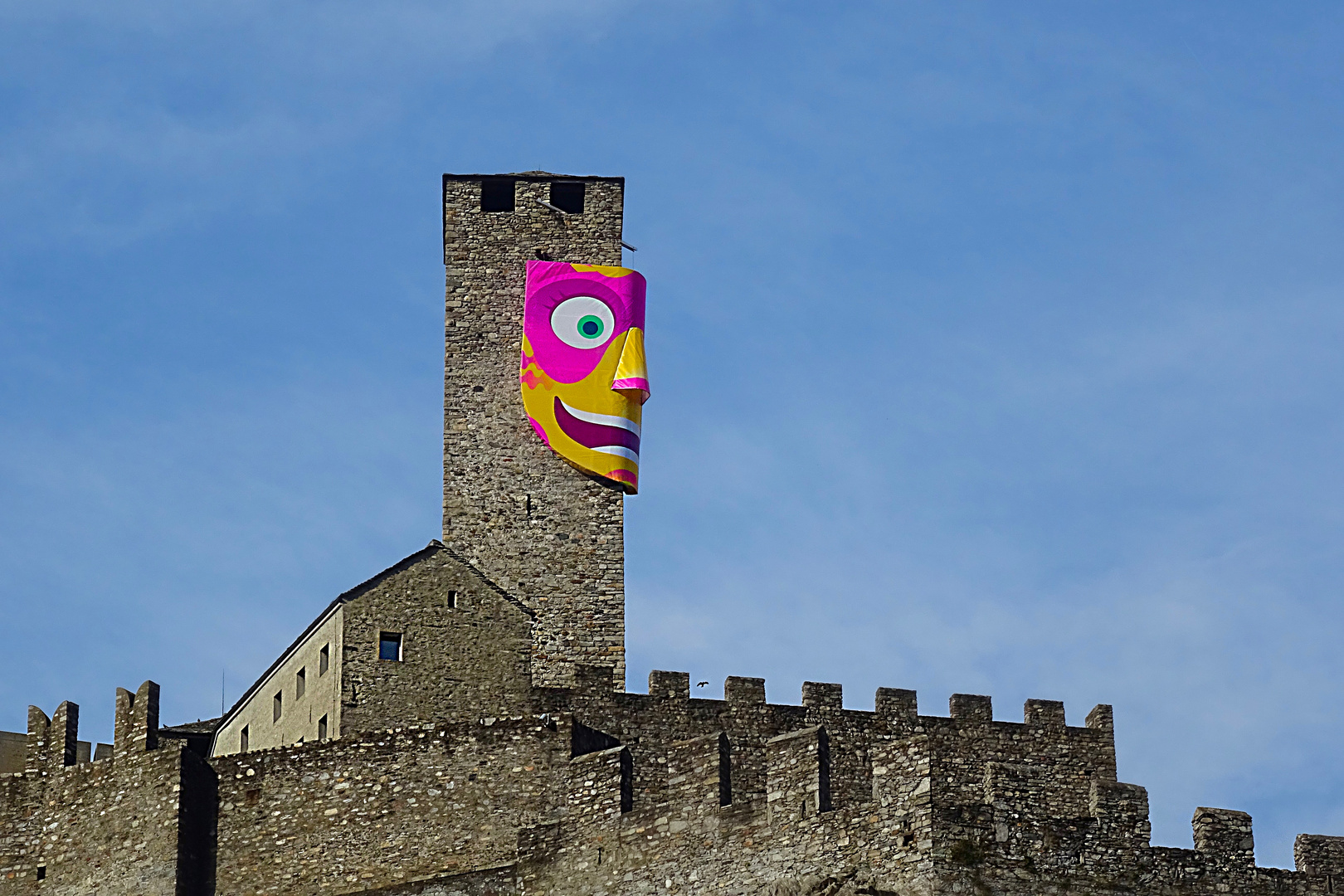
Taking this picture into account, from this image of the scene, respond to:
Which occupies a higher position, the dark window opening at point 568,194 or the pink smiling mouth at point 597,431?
the dark window opening at point 568,194

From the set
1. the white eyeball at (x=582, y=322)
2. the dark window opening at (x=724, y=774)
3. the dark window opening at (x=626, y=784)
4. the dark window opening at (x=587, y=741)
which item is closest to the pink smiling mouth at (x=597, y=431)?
the white eyeball at (x=582, y=322)

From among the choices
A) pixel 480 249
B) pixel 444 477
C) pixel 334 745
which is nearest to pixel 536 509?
pixel 444 477

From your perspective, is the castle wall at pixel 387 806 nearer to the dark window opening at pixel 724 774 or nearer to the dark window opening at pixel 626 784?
the dark window opening at pixel 626 784

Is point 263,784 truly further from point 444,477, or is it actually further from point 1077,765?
point 1077,765

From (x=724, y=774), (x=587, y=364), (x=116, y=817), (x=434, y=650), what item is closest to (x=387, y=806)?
(x=434, y=650)

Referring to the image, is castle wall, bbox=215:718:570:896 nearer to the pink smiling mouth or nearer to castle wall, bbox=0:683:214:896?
castle wall, bbox=0:683:214:896

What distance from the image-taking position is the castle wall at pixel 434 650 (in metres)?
48.3

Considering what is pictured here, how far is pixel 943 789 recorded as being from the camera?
4656 cm

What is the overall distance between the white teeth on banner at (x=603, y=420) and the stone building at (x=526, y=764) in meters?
1.02

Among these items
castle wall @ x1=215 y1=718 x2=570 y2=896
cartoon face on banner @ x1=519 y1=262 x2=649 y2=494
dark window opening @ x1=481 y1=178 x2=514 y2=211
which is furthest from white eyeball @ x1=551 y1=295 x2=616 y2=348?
castle wall @ x1=215 y1=718 x2=570 y2=896

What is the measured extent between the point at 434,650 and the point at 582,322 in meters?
10.3

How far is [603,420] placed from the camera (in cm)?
5628

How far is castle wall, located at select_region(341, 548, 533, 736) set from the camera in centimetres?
4828

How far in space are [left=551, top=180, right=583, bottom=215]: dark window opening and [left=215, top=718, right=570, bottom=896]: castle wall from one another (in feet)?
50.2
